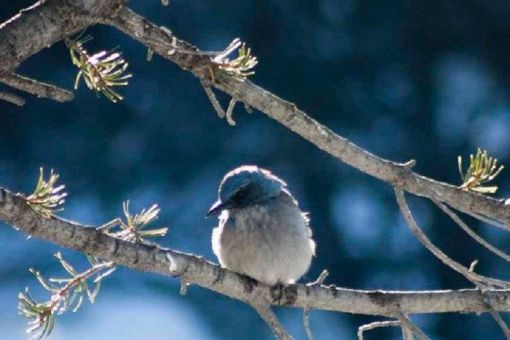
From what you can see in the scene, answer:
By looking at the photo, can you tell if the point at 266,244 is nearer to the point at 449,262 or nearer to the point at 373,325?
the point at 373,325

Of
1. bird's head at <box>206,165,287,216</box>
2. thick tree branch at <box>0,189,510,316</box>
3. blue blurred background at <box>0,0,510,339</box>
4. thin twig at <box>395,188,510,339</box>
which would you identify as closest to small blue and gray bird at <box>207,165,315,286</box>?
bird's head at <box>206,165,287,216</box>

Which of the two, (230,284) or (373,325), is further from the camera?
(230,284)

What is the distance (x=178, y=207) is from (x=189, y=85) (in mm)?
846

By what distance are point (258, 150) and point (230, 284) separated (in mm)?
4828

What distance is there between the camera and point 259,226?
13.7 ft

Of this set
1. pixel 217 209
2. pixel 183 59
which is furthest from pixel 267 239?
pixel 183 59

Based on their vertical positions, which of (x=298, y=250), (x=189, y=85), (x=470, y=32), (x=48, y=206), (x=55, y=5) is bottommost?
(x=48, y=206)

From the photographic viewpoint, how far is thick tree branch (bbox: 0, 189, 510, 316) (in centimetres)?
269

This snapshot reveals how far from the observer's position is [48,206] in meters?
2.70

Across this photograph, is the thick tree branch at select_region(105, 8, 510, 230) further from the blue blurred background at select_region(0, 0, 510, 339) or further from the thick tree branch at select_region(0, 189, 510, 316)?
the blue blurred background at select_region(0, 0, 510, 339)

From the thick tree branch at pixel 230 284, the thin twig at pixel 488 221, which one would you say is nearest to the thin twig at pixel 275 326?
the thick tree branch at pixel 230 284

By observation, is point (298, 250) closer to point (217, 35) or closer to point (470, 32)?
point (217, 35)

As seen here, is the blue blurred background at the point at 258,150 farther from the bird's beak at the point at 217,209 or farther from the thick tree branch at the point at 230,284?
the thick tree branch at the point at 230,284

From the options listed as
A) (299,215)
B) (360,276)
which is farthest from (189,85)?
(299,215)
